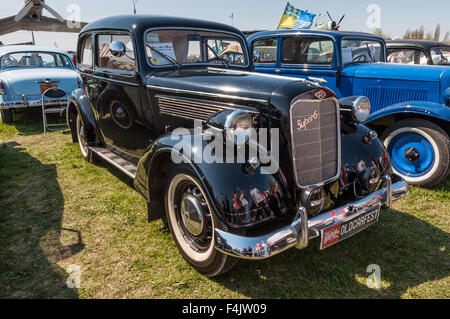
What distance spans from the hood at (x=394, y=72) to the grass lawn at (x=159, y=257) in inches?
59.3

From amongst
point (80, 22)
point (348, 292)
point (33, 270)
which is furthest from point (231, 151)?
point (80, 22)

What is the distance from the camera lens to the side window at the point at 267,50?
5.64 meters

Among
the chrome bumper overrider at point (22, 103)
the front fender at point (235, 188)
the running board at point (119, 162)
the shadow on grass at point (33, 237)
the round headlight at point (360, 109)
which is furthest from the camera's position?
the chrome bumper overrider at point (22, 103)

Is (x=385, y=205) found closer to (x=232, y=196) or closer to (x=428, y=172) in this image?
(x=232, y=196)

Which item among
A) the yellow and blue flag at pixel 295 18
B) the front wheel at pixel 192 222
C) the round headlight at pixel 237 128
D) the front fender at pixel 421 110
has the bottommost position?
the front wheel at pixel 192 222

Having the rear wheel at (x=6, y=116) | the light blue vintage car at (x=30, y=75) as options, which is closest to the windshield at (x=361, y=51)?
the light blue vintage car at (x=30, y=75)

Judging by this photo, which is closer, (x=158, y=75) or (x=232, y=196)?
(x=232, y=196)

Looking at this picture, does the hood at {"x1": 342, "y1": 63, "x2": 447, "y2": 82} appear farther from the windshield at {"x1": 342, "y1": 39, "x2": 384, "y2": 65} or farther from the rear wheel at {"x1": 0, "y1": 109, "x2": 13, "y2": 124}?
the rear wheel at {"x1": 0, "y1": 109, "x2": 13, "y2": 124}

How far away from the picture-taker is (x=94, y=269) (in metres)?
2.43

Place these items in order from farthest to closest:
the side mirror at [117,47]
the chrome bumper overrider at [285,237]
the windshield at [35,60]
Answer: the windshield at [35,60], the side mirror at [117,47], the chrome bumper overrider at [285,237]

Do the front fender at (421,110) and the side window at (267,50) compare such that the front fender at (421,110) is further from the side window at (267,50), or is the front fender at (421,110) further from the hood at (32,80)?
the hood at (32,80)

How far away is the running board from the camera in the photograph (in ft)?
10.6

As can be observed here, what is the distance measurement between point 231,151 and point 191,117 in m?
0.79

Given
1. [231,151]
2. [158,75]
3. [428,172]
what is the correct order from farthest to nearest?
[428,172]
[158,75]
[231,151]
